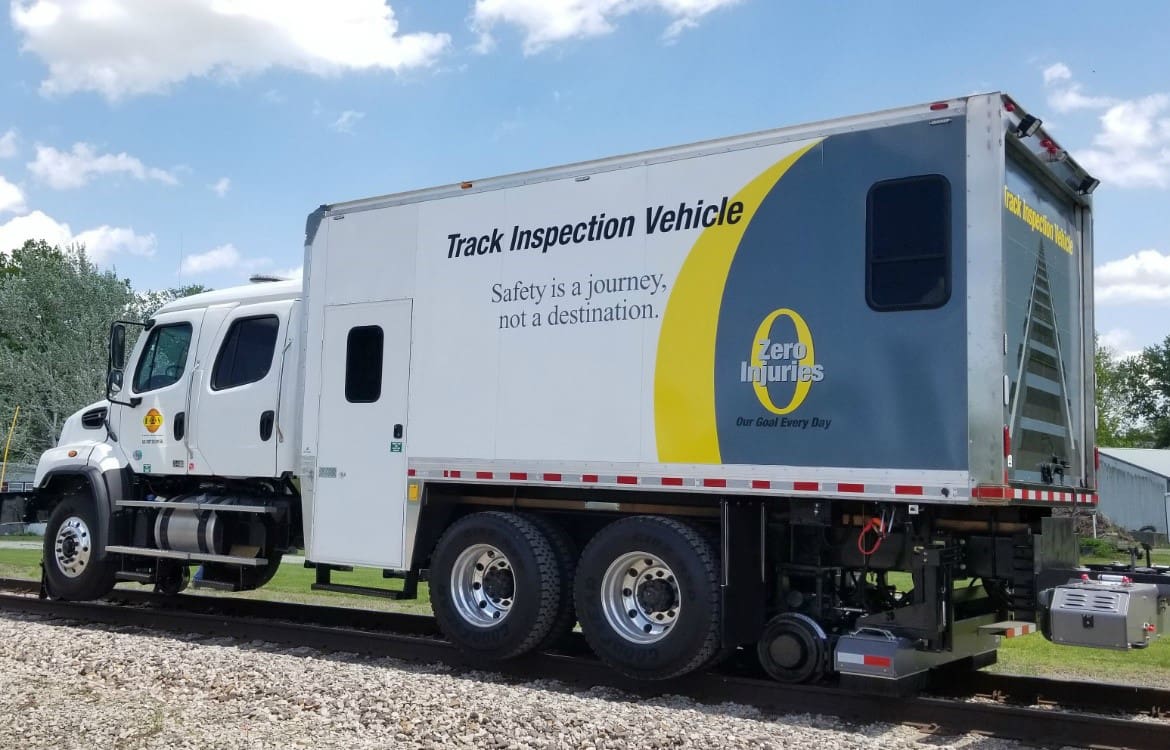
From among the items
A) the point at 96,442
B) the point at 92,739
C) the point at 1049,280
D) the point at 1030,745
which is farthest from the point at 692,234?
the point at 96,442

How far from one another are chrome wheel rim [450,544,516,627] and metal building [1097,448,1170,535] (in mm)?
42870

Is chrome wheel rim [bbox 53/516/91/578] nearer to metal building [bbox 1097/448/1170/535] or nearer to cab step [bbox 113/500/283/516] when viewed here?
cab step [bbox 113/500/283/516]

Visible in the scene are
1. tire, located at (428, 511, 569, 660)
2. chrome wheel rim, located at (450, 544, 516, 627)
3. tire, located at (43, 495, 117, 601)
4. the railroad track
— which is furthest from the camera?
tire, located at (43, 495, 117, 601)

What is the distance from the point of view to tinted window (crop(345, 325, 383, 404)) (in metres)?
9.61

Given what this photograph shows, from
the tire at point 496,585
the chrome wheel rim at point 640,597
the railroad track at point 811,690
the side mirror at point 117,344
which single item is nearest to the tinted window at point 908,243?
the chrome wheel rim at point 640,597

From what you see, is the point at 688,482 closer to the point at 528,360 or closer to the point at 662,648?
the point at 662,648

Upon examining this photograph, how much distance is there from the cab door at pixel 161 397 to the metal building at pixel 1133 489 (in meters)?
42.7

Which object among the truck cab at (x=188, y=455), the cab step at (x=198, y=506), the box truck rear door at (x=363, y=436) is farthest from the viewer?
the truck cab at (x=188, y=455)

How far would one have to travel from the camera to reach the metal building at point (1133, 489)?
46.2m

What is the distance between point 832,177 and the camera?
297 inches

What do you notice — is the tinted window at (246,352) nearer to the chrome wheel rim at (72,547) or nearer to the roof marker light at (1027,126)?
the chrome wheel rim at (72,547)

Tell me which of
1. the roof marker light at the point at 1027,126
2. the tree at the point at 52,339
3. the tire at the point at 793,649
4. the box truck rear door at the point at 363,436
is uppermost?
the tree at the point at 52,339

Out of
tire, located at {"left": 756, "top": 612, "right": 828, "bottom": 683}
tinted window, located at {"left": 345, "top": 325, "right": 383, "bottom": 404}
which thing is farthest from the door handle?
tire, located at {"left": 756, "top": 612, "right": 828, "bottom": 683}

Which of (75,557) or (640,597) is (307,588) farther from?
(640,597)
